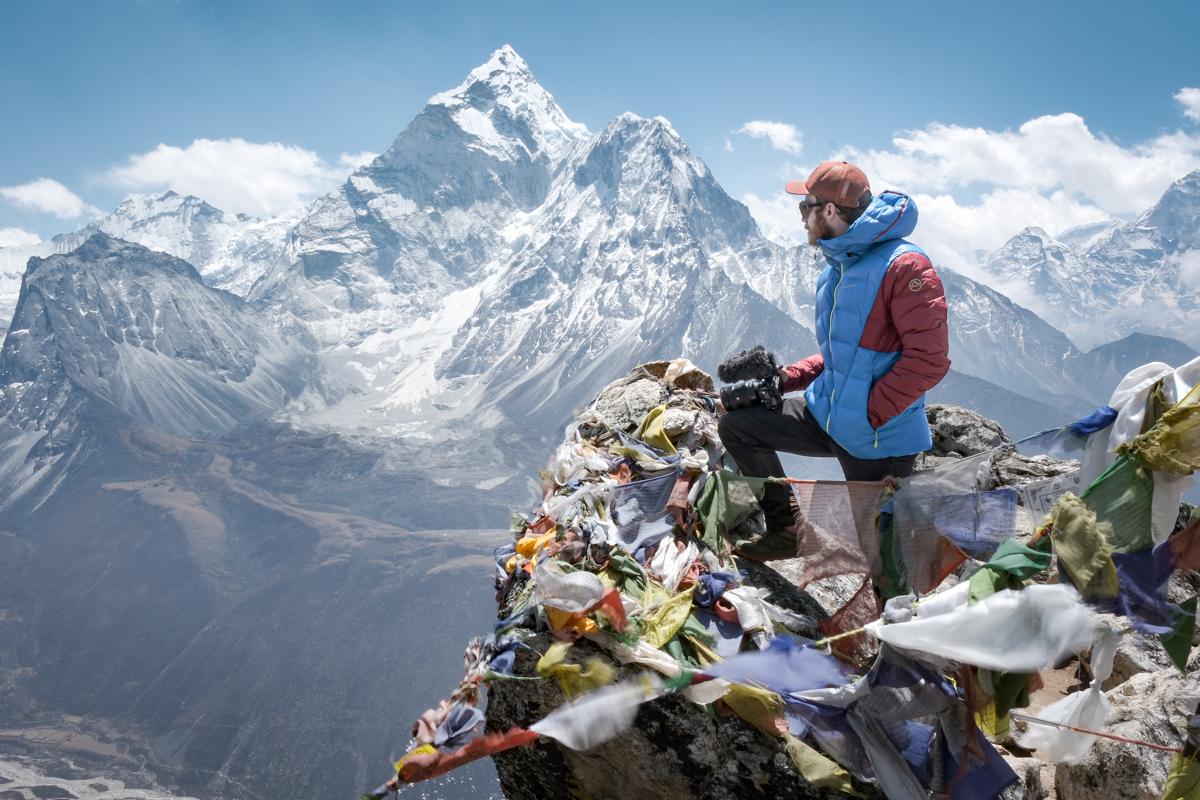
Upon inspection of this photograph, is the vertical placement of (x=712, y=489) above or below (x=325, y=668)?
above

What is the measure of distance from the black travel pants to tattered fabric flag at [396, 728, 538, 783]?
2430mm

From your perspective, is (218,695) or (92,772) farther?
(218,695)

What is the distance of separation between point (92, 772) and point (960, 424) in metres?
168

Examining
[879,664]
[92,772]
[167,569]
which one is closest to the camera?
[879,664]

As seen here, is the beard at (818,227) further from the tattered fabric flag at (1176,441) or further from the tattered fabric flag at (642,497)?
the tattered fabric flag at (642,497)

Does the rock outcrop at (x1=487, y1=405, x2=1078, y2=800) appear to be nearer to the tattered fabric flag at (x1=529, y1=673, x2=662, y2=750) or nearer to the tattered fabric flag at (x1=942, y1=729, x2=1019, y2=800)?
the tattered fabric flag at (x1=529, y1=673, x2=662, y2=750)

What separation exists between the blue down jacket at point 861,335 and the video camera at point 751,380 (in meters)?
0.44

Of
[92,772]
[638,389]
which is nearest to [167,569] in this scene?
[92,772]

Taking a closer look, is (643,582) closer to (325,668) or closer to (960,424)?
(960,424)

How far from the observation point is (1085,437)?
3363 millimetres

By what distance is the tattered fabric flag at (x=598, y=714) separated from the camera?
3.49 meters

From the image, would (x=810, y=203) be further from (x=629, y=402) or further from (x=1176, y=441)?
(x=629, y=402)

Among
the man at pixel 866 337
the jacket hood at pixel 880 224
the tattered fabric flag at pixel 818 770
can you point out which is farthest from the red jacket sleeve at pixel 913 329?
the tattered fabric flag at pixel 818 770

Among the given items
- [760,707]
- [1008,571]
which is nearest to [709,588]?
[760,707]
